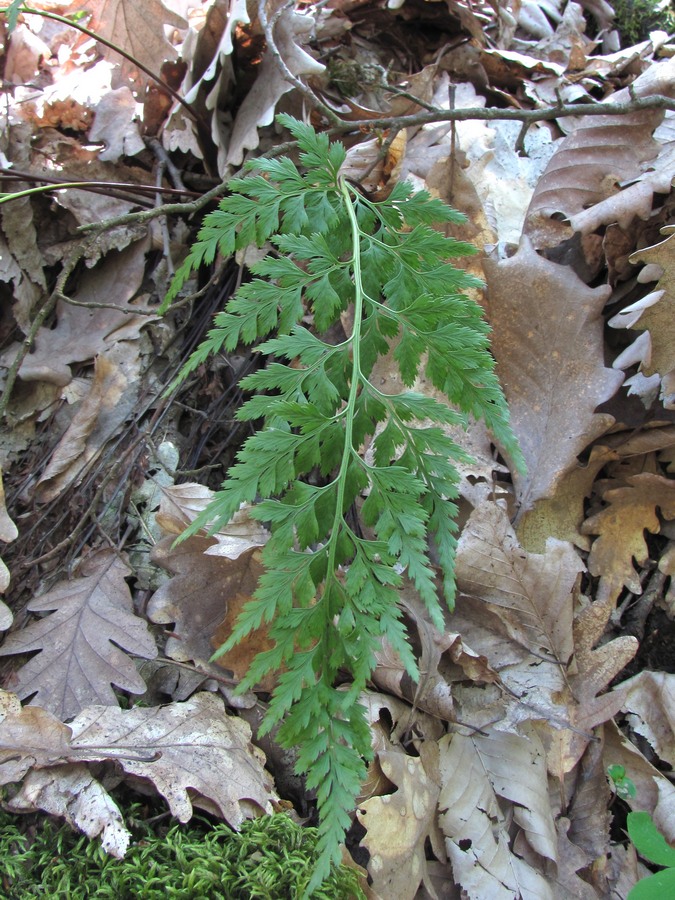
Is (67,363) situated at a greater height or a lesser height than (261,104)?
lesser

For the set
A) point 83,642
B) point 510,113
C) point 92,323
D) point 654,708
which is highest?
point 510,113

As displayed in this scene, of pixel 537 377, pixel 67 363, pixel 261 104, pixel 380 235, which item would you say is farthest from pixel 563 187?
pixel 67 363

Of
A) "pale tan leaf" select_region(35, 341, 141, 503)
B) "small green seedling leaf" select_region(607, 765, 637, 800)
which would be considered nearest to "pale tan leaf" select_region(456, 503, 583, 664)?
"small green seedling leaf" select_region(607, 765, 637, 800)

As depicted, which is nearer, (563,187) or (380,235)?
(380,235)

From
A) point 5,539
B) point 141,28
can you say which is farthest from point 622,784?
point 141,28

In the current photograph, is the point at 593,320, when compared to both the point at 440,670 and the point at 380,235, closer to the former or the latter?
the point at 380,235

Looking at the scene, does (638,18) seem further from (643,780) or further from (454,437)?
(643,780)

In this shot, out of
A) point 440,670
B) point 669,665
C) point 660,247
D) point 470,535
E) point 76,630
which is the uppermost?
point 660,247
